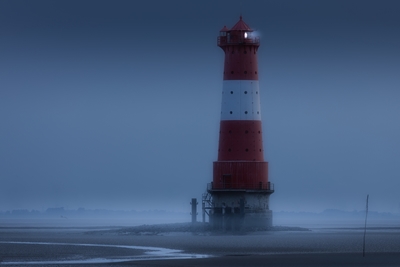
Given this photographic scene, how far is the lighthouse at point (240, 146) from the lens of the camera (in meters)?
75.0

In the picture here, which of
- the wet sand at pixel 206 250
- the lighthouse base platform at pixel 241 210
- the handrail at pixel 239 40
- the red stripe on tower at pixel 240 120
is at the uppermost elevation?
the handrail at pixel 239 40

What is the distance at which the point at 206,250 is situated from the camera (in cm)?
6031

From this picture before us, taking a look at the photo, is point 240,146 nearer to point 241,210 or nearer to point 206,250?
point 241,210

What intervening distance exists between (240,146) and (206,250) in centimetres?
1597

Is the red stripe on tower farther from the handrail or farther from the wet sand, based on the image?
the wet sand

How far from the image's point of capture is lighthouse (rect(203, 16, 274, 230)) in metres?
75.0

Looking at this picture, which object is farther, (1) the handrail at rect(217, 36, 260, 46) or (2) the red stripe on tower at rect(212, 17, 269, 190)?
(1) the handrail at rect(217, 36, 260, 46)

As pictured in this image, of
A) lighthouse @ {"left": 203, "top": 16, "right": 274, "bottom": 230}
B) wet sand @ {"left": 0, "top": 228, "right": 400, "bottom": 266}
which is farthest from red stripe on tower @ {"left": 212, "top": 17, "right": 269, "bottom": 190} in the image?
wet sand @ {"left": 0, "top": 228, "right": 400, "bottom": 266}

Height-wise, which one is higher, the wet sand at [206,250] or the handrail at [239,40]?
the handrail at [239,40]

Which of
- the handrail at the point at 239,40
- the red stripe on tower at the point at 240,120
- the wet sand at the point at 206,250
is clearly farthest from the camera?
the handrail at the point at 239,40

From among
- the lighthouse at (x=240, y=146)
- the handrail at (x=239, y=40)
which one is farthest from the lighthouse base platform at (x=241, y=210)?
the handrail at (x=239, y=40)

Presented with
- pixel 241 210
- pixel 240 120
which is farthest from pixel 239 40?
pixel 241 210

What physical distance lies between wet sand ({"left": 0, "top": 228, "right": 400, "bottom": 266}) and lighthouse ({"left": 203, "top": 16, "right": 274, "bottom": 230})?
5.76 ft

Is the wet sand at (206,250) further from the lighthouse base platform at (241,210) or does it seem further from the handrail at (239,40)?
the handrail at (239,40)
